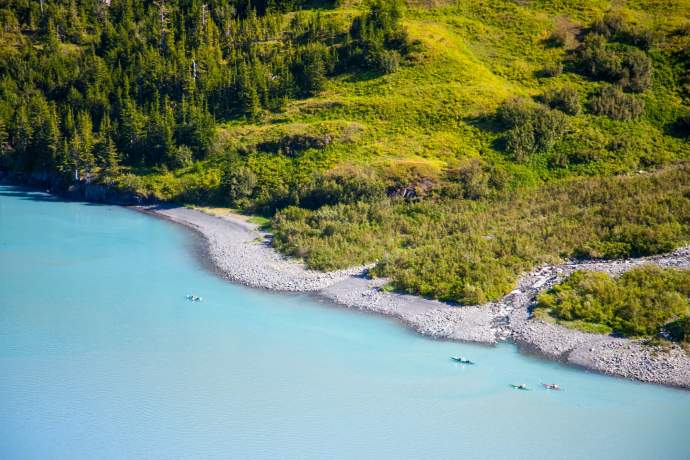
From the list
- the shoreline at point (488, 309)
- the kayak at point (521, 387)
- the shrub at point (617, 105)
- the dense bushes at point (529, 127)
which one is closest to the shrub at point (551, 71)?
the shrub at point (617, 105)

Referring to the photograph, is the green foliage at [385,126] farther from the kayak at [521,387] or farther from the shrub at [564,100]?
the kayak at [521,387]

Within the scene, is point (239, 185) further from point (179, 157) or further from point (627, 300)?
point (627, 300)

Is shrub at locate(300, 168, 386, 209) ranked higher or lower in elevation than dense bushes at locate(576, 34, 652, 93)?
lower

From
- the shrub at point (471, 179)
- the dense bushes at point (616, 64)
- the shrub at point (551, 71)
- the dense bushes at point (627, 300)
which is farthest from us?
the shrub at point (551, 71)

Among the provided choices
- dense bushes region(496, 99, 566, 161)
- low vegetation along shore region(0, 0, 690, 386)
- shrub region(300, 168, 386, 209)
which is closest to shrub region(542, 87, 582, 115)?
low vegetation along shore region(0, 0, 690, 386)

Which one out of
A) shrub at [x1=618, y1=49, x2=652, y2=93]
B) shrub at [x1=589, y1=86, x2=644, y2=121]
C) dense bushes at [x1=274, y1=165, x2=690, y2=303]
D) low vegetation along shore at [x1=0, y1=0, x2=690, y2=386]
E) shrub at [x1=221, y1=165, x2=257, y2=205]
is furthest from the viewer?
shrub at [x1=618, y1=49, x2=652, y2=93]

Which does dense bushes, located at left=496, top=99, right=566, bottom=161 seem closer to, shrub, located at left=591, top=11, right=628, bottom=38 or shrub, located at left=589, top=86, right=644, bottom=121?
shrub, located at left=589, top=86, right=644, bottom=121
